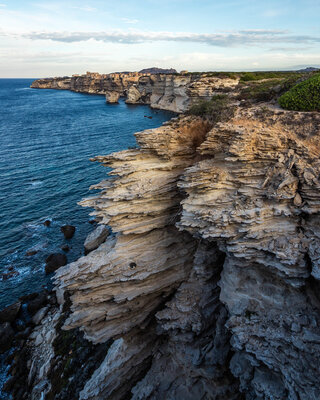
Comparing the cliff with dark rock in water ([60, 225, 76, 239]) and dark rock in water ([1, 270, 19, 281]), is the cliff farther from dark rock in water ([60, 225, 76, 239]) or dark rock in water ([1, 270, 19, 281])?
dark rock in water ([60, 225, 76, 239])

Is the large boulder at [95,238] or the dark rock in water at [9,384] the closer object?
the dark rock in water at [9,384]

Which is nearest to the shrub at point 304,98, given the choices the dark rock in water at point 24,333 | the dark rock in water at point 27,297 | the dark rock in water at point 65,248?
the dark rock in water at point 65,248

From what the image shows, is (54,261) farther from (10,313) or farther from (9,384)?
(9,384)

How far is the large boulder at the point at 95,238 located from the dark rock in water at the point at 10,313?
32.5ft

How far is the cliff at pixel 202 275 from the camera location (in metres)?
12.6

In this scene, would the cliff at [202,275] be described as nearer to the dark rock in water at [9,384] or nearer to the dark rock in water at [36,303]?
the dark rock in water at [9,384]

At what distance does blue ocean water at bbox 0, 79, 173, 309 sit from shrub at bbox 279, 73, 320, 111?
1157 inches

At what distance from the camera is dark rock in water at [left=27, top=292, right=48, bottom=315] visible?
88.4 feet

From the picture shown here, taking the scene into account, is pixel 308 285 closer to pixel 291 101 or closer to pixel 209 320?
pixel 209 320

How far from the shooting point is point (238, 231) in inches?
538

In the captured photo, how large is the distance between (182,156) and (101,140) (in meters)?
59.9

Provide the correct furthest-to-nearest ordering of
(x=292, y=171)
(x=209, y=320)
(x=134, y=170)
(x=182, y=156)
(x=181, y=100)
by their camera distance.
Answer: (x=181, y=100) → (x=182, y=156) → (x=134, y=170) → (x=209, y=320) → (x=292, y=171)

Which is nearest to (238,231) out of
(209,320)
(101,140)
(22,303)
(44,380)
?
(209,320)

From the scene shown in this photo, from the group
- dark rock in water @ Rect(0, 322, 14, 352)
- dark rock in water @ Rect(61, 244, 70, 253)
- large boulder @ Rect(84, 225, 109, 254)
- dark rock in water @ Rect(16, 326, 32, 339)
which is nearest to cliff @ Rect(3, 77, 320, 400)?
dark rock in water @ Rect(16, 326, 32, 339)
